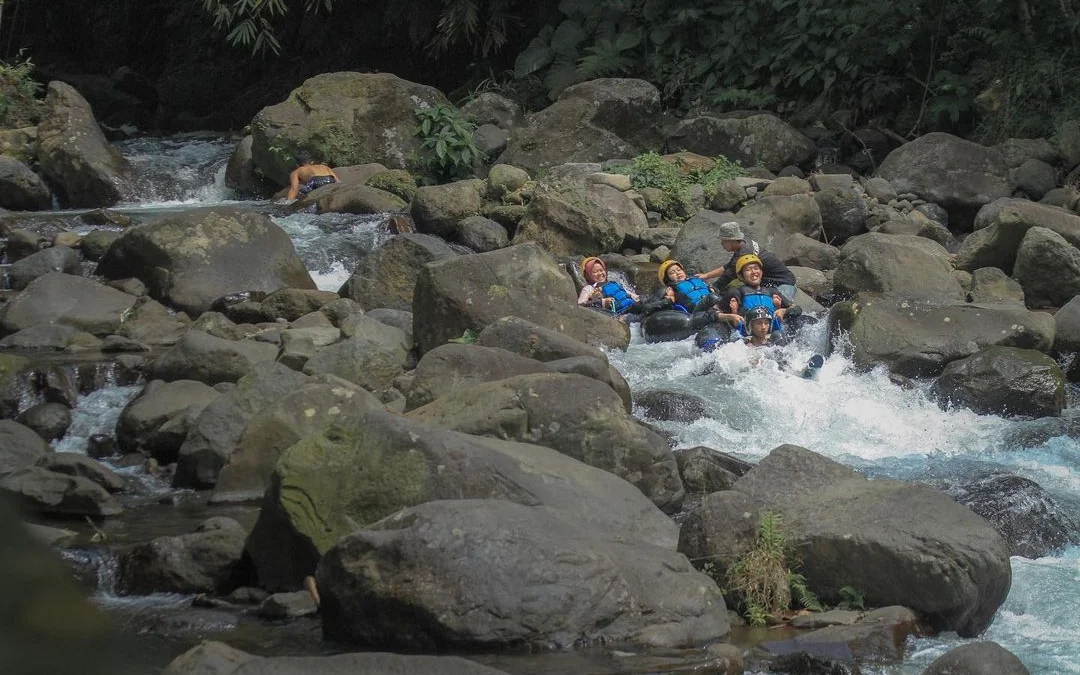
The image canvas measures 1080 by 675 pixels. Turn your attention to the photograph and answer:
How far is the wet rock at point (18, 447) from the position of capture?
318 inches

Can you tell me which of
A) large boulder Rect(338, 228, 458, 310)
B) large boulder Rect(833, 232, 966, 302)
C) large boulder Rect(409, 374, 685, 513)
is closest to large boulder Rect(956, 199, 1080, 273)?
large boulder Rect(833, 232, 966, 302)

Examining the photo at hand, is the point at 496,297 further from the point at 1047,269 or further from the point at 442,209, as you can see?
the point at 1047,269

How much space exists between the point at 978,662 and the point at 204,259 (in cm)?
921

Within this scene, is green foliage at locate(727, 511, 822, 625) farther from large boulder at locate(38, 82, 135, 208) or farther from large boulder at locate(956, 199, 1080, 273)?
large boulder at locate(38, 82, 135, 208)

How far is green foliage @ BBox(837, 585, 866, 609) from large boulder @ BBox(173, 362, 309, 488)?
382 cm

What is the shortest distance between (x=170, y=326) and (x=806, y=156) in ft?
31.4

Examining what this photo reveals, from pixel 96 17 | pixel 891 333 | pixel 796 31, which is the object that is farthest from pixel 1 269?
pixel 96 17

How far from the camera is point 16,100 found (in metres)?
18.6

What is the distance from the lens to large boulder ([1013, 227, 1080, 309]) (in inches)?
494

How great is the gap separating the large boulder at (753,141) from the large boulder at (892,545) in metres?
11.3

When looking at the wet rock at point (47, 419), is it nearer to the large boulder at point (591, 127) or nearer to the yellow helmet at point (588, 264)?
the yellow helmet at point (588, 264)

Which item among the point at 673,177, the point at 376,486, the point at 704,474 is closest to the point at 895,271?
the point at 673,177

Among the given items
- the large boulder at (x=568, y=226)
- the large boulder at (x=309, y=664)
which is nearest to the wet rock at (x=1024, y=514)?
the large boulder at (x=309, y=664)

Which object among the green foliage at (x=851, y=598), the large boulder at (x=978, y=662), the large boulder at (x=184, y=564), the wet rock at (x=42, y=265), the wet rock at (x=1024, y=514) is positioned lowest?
the wet rock at (x=42, y=265)
